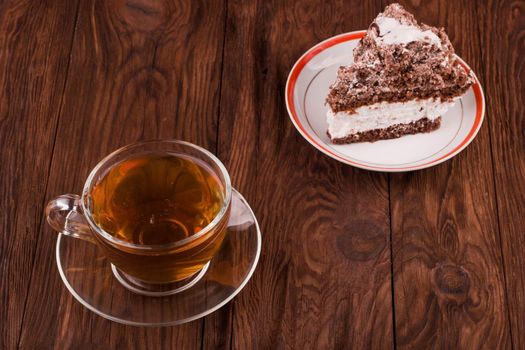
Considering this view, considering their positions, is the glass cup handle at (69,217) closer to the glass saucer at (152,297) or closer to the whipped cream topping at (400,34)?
the glass saucer at (152,297)

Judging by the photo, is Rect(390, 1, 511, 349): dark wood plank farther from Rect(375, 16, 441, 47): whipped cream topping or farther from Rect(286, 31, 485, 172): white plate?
Rect(375, 16, 441, 47): whipped cream topping

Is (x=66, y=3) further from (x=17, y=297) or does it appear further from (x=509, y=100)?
(x=509, y=100)

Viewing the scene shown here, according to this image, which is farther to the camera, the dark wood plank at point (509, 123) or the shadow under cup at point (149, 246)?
the dark wood plank at point (509, 123)

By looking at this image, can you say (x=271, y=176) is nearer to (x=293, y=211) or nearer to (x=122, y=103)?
(x=293, y=211)

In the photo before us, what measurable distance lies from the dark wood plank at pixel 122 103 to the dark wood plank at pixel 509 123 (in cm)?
52

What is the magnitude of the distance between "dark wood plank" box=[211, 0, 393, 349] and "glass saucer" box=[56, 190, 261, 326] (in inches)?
2.7

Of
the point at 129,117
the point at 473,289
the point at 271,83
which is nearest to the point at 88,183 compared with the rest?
the point at 129,117

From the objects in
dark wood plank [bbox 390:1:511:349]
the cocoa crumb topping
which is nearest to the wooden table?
dark wood plank [bbox 390:1:511:349]

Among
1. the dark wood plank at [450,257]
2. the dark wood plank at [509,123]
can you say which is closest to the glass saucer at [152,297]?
the dark wood plank at [450,257]

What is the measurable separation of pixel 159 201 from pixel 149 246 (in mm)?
150

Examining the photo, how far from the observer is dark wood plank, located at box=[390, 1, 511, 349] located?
111 centimetres

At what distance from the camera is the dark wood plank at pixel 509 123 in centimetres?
116

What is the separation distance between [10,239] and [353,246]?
58 centimetres

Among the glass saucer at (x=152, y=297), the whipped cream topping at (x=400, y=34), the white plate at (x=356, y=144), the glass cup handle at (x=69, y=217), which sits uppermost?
the whipped cream topping at (x=400, y=34)
